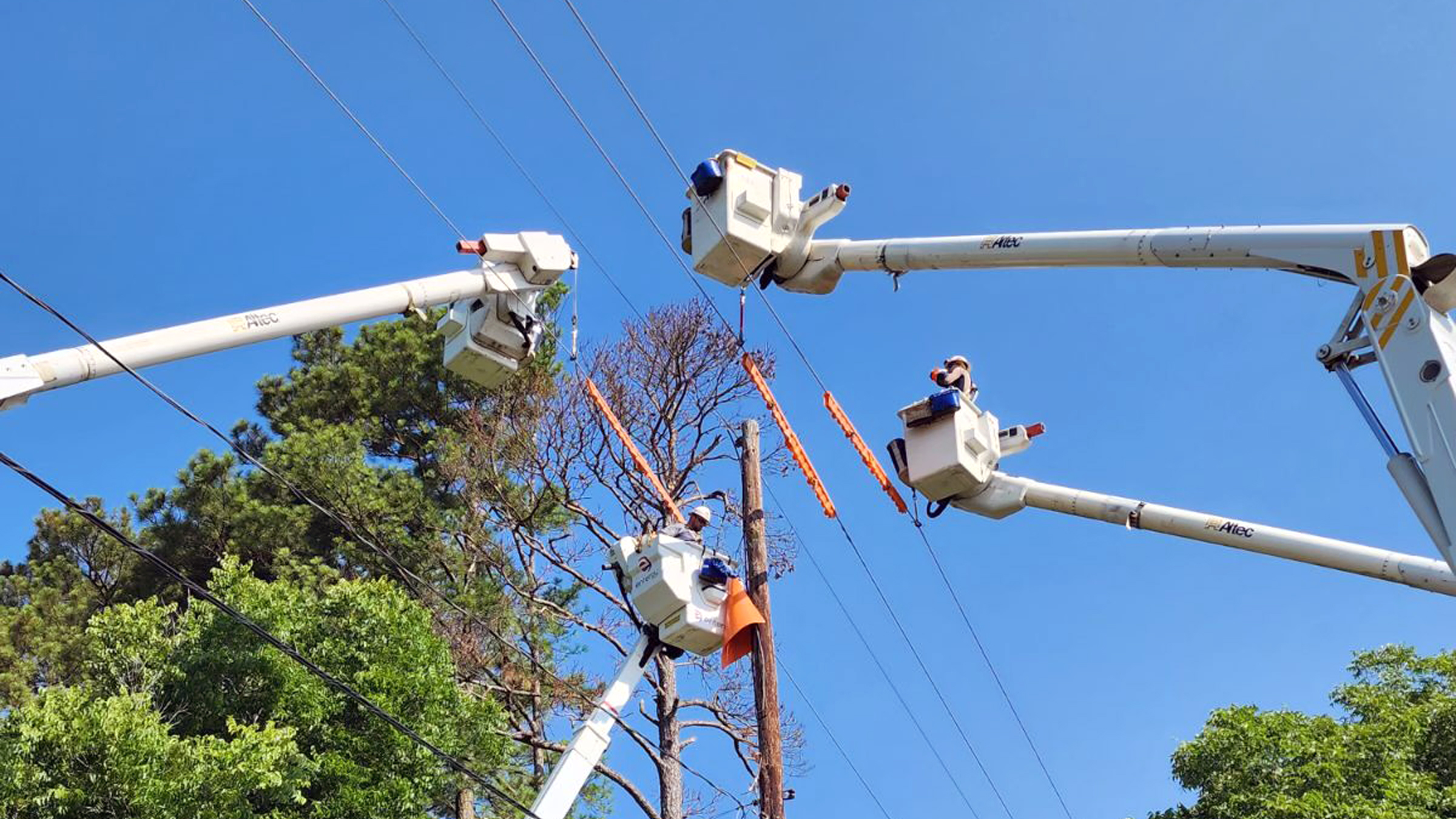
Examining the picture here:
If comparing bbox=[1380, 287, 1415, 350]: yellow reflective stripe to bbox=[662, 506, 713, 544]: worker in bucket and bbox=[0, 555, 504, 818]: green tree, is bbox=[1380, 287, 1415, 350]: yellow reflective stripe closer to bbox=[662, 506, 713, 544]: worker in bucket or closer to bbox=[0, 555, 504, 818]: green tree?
bbox=[662, 506, 713, 544]: worker in bucket

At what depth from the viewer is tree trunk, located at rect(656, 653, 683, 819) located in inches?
739

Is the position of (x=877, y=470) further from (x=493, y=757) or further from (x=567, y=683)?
(x=567, y=683)

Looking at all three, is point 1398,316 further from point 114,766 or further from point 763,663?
point 114,766

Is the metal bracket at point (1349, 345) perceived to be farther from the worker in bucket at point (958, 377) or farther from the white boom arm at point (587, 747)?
the white boom arm at point (587, 747)

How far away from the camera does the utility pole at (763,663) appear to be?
12448 mm

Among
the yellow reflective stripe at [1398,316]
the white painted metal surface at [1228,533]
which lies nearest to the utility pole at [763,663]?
the white painted metal surface at [1228,533]

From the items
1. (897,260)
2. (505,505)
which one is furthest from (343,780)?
(897,260)

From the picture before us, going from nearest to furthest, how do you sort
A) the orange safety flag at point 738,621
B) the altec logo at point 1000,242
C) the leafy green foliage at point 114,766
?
the altec logo at point 1000,242
the orange safety flag at point 738,621
the leafy green foliage at point 114,766

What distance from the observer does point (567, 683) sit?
2188cm

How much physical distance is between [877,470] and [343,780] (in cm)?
816

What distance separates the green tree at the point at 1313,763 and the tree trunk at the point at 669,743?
19.1 ft

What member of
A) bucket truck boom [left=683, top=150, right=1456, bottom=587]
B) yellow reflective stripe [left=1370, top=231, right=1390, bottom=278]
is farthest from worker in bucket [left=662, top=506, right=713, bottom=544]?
yellow reflective stripe [left=1370, top=231, right=1390, bottom=278]

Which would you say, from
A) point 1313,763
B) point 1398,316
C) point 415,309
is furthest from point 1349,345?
point 1313,763

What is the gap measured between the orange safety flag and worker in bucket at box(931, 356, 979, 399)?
345 cm
